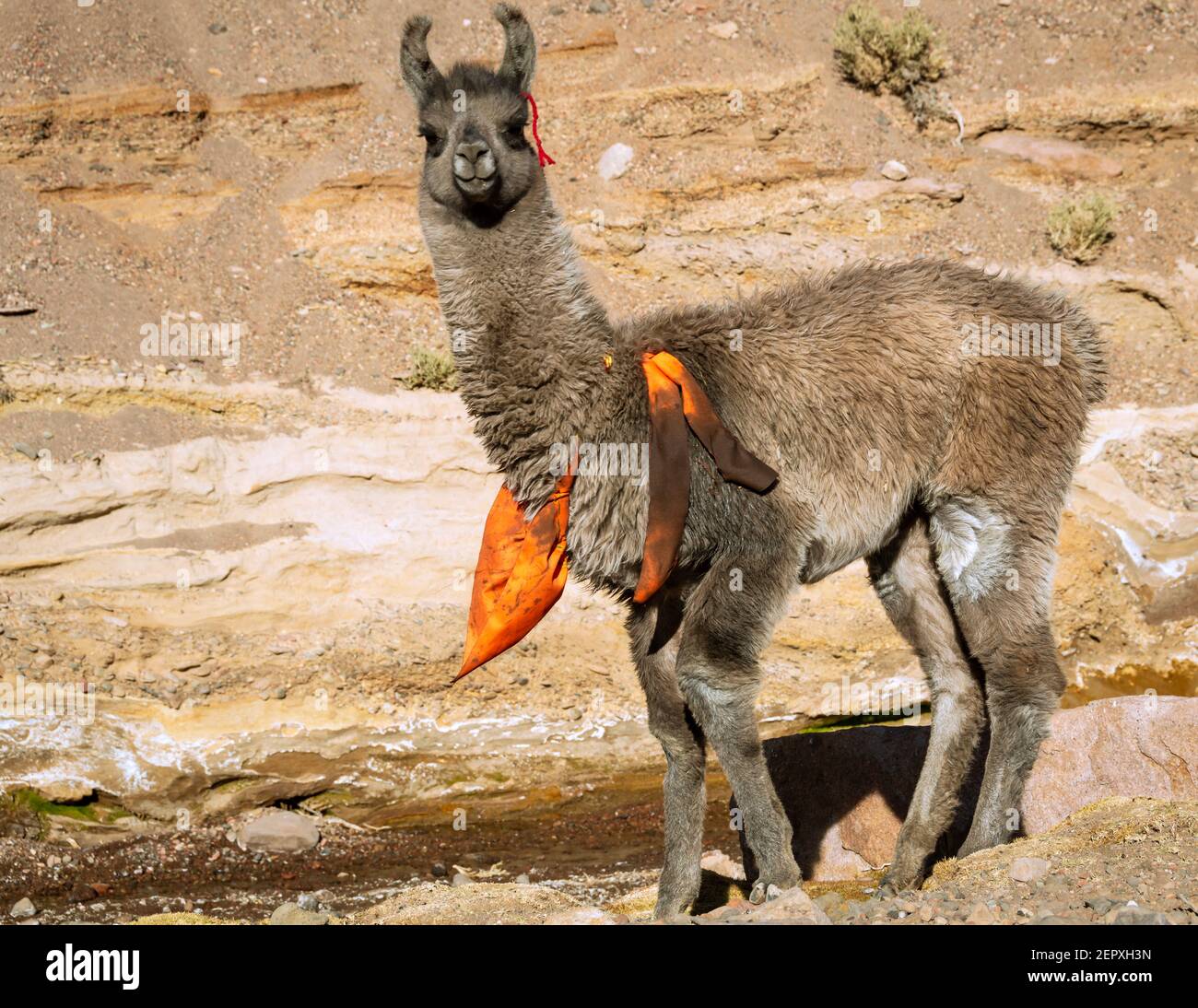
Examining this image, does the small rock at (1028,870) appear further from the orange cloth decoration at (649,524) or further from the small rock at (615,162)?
the small rock at (615,162)

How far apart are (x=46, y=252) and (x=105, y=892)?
787cm

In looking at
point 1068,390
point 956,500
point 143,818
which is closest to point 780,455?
point 956,500

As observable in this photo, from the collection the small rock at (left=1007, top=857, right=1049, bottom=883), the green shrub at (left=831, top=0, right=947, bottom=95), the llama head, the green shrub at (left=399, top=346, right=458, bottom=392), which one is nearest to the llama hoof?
the small rock at (left=1007, top=857, right=1049, bottom=883)

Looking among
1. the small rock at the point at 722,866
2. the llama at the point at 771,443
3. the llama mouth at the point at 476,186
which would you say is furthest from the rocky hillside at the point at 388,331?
the llama mouth at the point at 476,186

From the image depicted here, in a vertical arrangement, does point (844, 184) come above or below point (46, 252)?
above

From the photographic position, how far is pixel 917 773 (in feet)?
26.8

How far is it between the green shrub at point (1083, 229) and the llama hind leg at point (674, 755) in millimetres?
10102

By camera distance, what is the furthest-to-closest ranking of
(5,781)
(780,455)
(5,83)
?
(5,83)
(5,781)
(780,455)

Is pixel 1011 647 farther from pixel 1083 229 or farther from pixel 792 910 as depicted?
Answer: pixel 1083 229

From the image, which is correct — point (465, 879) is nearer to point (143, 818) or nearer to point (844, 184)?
point (143, 818)

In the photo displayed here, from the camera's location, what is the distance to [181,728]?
10555 millimetres

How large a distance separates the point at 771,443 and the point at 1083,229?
999 cm

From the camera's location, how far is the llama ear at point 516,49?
231 inches

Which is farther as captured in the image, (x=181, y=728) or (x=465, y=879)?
(x=181, y=728)
